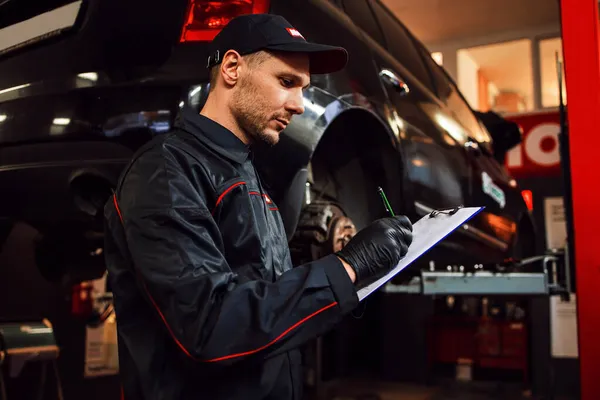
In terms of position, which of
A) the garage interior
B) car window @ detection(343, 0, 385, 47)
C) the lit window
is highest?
the lit window

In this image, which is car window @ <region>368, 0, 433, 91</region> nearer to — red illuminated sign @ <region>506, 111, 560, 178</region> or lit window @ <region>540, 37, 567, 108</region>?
red illuminated sign @ <region>506, 111, 560, 178</region>

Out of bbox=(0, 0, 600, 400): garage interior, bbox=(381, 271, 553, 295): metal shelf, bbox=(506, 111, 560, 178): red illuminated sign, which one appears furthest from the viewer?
bbox=(506, 111, 560, 178): red illuminated sign

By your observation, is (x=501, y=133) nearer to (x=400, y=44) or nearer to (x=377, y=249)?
(x=400, y=44)

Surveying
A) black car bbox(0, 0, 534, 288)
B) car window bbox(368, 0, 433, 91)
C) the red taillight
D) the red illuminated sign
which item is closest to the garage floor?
the red taillight

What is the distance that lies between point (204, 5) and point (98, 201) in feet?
2.07

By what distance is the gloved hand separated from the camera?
106 cm

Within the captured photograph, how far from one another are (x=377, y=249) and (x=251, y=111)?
1.21ft

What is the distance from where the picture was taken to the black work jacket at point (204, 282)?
93cm

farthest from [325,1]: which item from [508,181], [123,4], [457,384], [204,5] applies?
[457,384]

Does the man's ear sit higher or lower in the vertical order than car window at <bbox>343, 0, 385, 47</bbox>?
lower

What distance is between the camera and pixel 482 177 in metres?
3.11

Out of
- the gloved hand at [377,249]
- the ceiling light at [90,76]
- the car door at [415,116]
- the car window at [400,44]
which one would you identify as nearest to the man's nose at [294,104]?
the gloved hand at [377,249]

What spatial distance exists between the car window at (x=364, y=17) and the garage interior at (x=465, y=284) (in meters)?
0.37

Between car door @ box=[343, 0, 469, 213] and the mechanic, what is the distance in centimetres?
99
